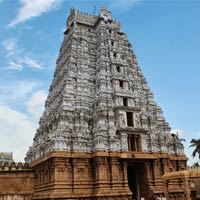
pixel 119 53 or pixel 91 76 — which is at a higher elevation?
pixel 119 53

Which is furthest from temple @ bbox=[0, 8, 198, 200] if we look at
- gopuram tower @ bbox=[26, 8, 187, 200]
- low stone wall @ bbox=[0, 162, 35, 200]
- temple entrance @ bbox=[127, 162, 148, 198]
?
low stone wall @ bbox=[0, 162, 35, 200]

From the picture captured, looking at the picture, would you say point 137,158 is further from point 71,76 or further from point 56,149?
point 71,76

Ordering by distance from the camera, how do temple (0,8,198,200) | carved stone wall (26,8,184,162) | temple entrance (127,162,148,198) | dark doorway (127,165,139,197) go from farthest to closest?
dark doorway (127,165,139,197), temple entrance (127,162,148,198), carved stone wall (26,8,184,162), temple (0,8,198,200)

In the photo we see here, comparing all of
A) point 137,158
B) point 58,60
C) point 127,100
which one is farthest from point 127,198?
point 58,60

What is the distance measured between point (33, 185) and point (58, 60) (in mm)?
17140

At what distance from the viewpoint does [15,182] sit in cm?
3122

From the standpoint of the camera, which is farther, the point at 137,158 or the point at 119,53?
the point at 119,53

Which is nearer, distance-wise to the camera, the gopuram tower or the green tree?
the gopuram tower

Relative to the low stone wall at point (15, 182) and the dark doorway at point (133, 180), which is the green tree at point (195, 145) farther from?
the low stone wall at point (15, 182)

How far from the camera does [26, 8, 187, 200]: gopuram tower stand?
27.2 metres

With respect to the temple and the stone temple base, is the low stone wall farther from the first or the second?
the stone temple base

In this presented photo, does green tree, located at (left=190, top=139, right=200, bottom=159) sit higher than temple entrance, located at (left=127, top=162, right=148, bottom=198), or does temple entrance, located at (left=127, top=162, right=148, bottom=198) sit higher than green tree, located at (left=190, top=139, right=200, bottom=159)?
green tree, located at (left=190, top=139, right=200, bottom=159)

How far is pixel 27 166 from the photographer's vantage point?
3338 centimetres

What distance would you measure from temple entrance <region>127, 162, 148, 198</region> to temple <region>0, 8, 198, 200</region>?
4.1 inches
